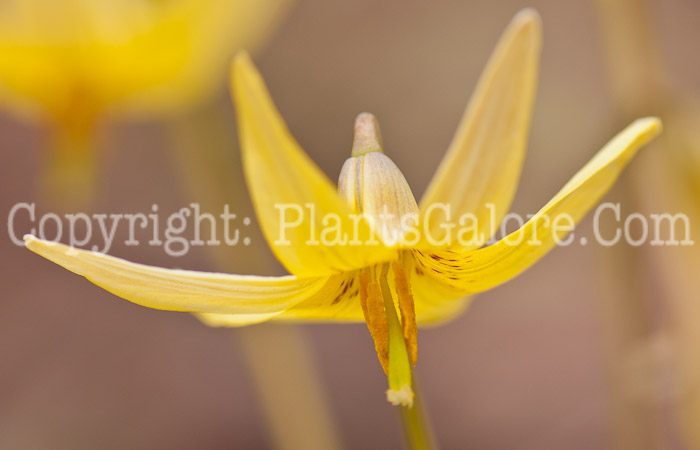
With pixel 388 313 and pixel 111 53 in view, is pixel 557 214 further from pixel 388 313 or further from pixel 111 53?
pixel 111 53

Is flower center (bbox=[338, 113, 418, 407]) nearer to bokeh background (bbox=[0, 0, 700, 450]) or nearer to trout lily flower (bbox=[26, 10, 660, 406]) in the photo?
trout lily flower (bbox=[26, 10, 660, 406])

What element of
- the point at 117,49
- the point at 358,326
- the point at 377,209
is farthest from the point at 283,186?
the point at 358,326

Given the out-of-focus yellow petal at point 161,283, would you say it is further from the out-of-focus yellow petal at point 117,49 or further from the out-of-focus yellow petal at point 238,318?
the out-of-focus yellow petal at point 117,49

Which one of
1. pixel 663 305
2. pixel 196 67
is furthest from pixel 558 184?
pixel 196 67

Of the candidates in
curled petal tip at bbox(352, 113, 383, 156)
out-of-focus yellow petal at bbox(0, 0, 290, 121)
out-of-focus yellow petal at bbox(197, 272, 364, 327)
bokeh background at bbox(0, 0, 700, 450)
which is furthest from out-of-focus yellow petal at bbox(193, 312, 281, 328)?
bokeh background at bbox(0, 0, 700, 450)

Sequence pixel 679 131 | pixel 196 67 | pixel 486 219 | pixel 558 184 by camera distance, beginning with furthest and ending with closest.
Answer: pixel 558 184 < pixel 196 67 < pixel 679 131 < pixel 486 219

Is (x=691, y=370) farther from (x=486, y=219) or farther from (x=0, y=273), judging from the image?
(x=0, y=273)
